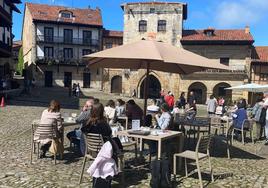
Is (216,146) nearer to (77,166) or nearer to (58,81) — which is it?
(77,166)

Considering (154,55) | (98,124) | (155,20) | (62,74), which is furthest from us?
(62,74)

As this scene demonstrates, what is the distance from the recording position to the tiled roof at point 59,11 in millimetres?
45875

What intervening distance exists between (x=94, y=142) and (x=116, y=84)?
3895 centimetres

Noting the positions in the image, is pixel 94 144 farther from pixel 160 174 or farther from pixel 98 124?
pixel 160 174

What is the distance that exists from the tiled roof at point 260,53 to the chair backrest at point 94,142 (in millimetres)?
35414

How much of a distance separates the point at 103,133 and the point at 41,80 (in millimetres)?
41051

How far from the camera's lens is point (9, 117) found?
15.7 m

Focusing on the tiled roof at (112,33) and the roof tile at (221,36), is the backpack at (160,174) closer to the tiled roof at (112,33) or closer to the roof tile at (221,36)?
the roof tile at (221,36)

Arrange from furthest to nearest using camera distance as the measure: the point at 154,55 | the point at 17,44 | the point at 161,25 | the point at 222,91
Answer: the point at 17,44 < the point at 161,25 < the point at 222,91 < the point at 154,55

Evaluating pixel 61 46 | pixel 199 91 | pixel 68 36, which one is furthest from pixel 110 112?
pixel 68 36

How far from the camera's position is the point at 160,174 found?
Result: 5.95m

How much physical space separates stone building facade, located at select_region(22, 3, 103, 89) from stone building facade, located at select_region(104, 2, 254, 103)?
6306 mm

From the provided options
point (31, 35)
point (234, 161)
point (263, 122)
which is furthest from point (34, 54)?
point (234, 161)

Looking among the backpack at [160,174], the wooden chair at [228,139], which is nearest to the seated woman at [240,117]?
the wooden chair at [228,139]
